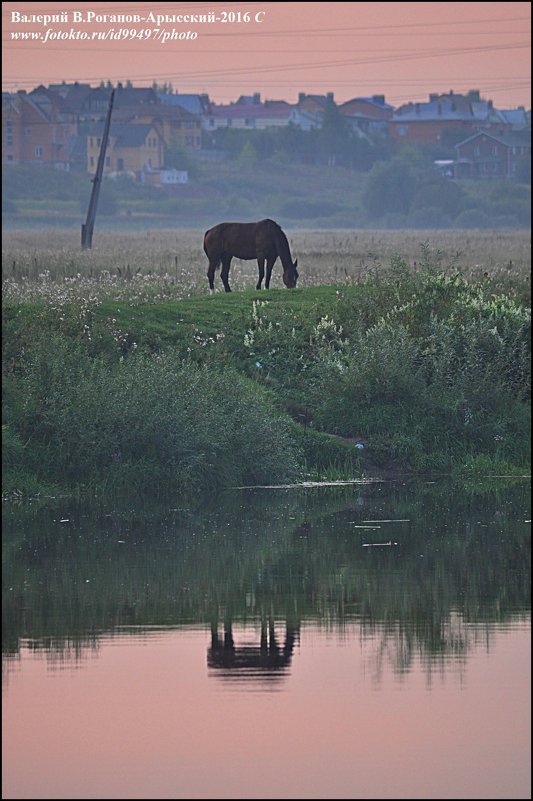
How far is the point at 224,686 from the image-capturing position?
36.9 feet

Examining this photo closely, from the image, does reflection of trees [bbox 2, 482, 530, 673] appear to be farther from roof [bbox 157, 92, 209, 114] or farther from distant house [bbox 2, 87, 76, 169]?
roof [bbox 157, 92, 209, 114]

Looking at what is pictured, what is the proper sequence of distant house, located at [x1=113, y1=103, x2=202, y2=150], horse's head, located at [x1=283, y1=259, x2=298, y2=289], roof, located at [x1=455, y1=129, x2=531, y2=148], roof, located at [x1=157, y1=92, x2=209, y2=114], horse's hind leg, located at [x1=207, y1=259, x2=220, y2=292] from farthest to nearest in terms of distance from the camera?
roof, located at [x1=157, y1=92, x2=209, y2=114] < roof, located at [x1=455, y1=129, x2=531, y2=148] < distant house, located at [x1=113, y1=103, x2=202, y2=150] < horse's hind leg, located at [x1=207, y1=259, x2=220, y2=292] < horse's head, located at [x1=283, y1=259, x2=298, y2=289]

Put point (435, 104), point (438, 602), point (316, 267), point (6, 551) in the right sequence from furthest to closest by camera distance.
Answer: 1. point (435, 104)
2. point (316, 267)
3. point (6, 551)
4. point (438, 602)

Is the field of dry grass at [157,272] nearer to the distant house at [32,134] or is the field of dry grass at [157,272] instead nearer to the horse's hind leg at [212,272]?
the horse's hind leg at [212,272]

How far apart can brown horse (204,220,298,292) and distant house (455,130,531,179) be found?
4469 inches

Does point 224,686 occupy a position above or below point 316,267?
below

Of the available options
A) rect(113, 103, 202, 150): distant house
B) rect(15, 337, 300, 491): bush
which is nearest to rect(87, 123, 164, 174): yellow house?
rect(113, 103, 202, 150): distant house

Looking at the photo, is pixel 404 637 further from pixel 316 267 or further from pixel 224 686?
pixel 316 267

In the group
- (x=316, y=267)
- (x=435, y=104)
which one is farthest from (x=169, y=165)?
(x=316, y=267)

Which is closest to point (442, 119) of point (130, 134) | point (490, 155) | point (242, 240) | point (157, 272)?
point (490, 155)

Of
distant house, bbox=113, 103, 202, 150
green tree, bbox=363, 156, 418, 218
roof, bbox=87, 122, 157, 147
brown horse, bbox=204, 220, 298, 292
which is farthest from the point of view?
distant house, bbox=113, 103, 202, 150

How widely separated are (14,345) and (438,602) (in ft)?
33.7

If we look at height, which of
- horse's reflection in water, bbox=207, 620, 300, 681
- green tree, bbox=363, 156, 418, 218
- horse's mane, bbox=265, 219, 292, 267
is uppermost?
green tree, bbox=363, 156, 418, 218

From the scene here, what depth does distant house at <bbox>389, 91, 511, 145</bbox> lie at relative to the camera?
158 metres
